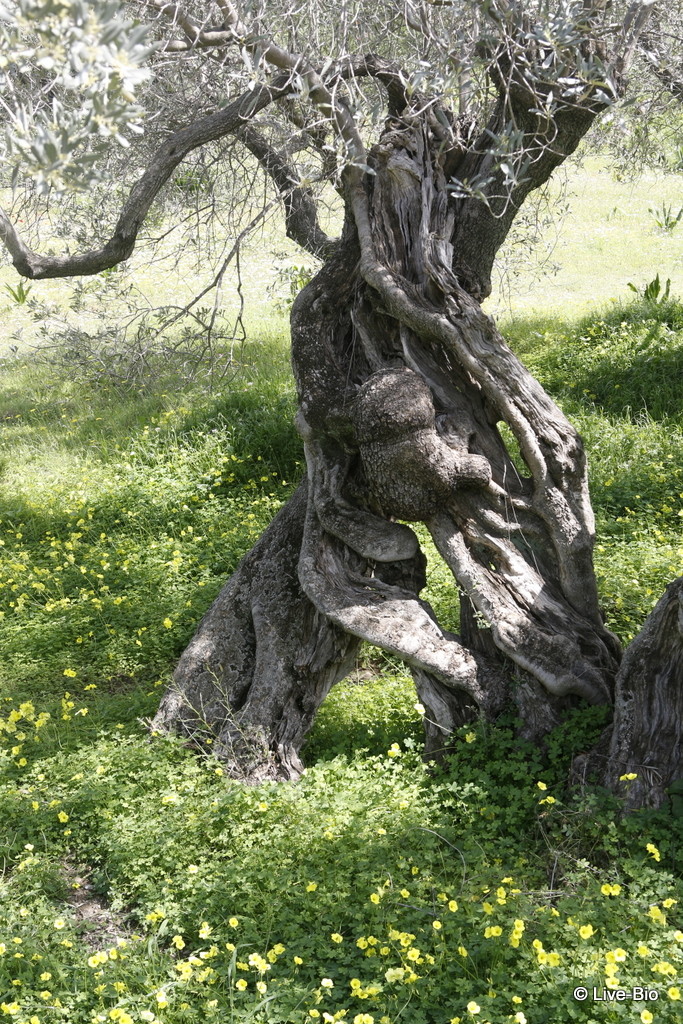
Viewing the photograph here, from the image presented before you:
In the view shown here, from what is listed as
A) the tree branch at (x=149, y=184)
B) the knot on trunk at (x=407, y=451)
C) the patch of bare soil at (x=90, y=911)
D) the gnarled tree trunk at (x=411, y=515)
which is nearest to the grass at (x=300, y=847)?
the patch of bare soil at (x=90, y=911)

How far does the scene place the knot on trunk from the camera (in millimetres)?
4762

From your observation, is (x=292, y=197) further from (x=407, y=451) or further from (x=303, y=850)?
(x=303, y=850)

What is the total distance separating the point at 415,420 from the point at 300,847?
2.18m

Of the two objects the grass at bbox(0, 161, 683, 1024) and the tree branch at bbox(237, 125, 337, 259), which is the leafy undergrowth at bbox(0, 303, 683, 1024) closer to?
the grass at bbox(0, 161, 683, 1024)

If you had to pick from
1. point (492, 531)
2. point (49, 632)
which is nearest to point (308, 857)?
point (492, 531)

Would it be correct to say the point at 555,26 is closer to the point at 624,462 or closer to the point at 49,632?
the point at 624,462

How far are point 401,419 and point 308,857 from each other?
7.18 feet

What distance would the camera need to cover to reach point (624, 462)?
7.98m

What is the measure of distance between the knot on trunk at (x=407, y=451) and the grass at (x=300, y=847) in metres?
1.26

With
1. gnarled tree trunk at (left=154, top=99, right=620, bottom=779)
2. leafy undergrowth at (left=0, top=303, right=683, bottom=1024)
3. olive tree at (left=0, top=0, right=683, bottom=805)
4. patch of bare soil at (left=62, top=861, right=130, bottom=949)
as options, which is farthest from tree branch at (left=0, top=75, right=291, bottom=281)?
patch of bare soil at (left=62, top=861, right=130, bottom=949)

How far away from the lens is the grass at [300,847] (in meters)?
3.43

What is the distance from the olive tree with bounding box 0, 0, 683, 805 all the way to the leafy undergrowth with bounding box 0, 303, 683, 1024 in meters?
0.35

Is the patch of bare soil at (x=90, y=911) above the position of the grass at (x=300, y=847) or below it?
below

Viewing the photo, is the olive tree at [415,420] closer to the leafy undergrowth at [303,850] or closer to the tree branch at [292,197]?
the leafy undergrowth at [303,850]
